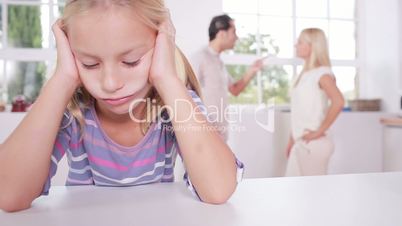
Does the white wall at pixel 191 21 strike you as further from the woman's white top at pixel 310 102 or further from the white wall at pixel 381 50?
the white wall at pixel 381 50

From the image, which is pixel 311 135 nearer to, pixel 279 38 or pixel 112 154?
pixel 279 38

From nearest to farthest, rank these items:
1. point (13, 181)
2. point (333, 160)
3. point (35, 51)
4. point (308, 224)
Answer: point (308, 224)
point (13, 181)
point (35, 51)
point (333, 160)

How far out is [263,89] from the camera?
3.06 m

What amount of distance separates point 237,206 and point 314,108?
1653mm

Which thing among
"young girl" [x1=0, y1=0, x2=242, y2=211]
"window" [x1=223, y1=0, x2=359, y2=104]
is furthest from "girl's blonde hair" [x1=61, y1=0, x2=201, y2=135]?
"window" [x1=223, y1=0, x2=359, y2=104]

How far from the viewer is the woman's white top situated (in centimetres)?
202

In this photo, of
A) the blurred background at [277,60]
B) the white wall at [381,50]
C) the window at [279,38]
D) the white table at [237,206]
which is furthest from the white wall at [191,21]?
the white table at [237,206]

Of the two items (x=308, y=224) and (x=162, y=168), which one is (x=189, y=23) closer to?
(x=162, y=168)

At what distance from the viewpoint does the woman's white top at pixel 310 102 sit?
2.02m

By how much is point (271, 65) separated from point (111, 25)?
2.58 meters

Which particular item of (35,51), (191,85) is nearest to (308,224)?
(191,85)

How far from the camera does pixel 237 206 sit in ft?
1.65

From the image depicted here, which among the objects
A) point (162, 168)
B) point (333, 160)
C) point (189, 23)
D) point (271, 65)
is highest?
point (189, 23)

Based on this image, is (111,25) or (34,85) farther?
(34,85)
